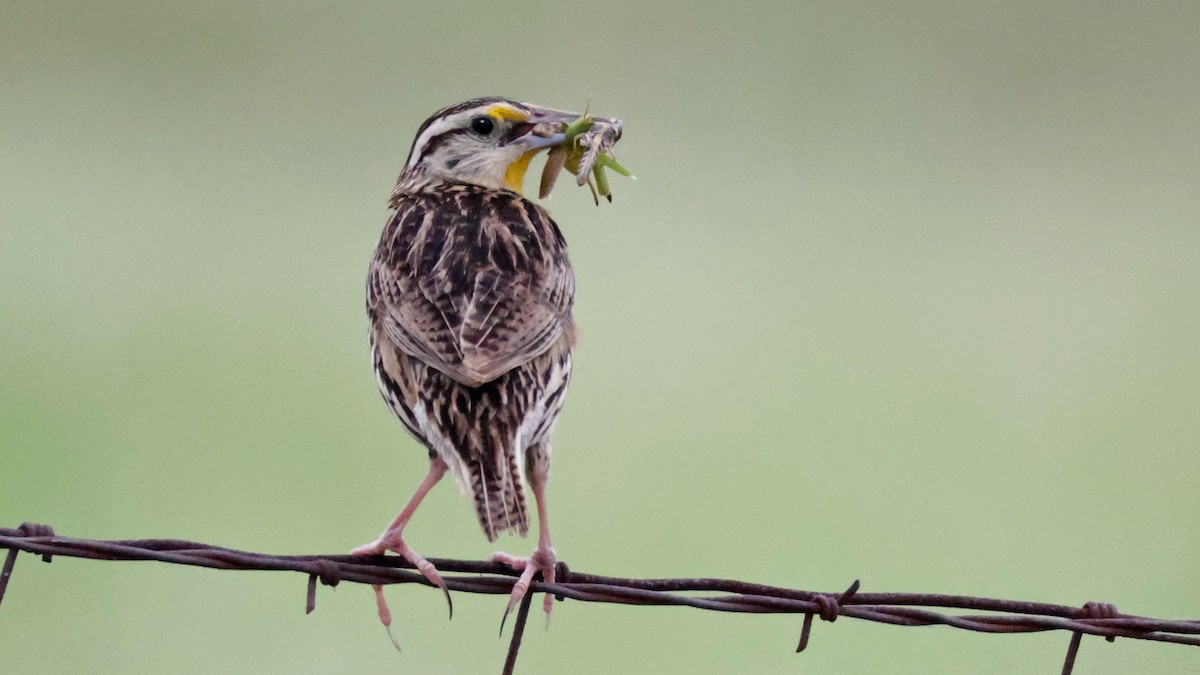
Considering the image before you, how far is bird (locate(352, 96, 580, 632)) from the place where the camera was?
395 cm

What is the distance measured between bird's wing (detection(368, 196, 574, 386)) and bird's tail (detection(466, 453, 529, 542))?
209 mm

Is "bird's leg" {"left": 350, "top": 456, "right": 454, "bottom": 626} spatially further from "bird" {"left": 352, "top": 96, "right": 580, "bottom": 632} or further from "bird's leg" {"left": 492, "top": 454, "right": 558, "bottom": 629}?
"bird's leg" {"left": 492, "top": 454, "right": 558, "bottom": 629}

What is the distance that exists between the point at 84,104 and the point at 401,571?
33.0 feet

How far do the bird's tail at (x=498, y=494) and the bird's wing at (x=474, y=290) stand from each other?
21cm

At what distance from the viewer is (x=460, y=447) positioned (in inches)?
157

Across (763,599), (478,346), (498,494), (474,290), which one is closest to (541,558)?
(498,494)

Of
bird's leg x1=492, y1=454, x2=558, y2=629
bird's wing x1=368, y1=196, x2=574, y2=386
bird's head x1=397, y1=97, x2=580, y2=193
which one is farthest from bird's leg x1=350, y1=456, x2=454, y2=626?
bird's head x1=397, y1=97, x2=580, y2=193

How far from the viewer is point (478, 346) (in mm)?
3959

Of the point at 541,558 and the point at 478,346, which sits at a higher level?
the point at 478,346

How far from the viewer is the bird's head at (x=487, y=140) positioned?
16.4ft

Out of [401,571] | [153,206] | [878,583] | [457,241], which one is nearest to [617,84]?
[153,206]

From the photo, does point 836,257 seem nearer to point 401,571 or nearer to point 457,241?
point 457,241

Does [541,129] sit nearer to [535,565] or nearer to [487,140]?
[487,140]

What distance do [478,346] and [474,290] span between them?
0.91 ft
